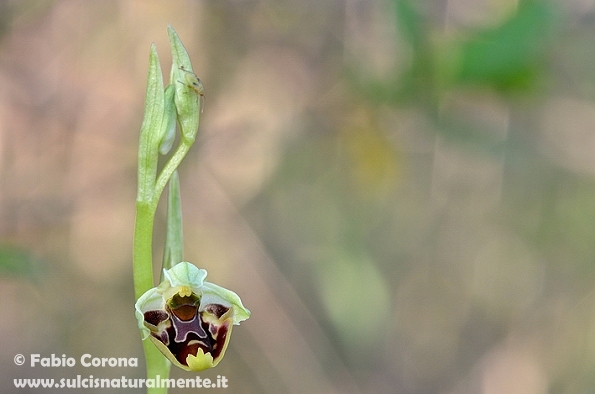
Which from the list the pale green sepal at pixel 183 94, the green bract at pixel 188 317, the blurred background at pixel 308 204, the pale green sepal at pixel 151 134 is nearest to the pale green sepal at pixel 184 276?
the green bract at pixel 188 317

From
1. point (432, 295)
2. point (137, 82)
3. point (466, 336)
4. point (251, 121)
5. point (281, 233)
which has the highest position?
point (137, 82)

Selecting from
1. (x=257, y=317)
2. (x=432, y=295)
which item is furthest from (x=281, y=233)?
(x=432, y=295)

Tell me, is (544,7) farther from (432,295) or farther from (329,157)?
(432,295)

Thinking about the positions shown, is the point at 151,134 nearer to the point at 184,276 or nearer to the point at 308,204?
the point at 184,276

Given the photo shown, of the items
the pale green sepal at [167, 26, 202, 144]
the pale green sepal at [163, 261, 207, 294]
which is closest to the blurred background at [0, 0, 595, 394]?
the pale green sepal at [167, 26, 202, 144]

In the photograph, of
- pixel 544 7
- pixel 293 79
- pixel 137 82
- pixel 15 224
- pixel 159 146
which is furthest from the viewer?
pixel 293 79

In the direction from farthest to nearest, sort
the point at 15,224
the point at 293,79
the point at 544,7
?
the point at 293,79 → the point at 15,224 → the point at 544,7

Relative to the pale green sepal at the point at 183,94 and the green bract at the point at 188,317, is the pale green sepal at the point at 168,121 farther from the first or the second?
the green bract at the point at 188,317
